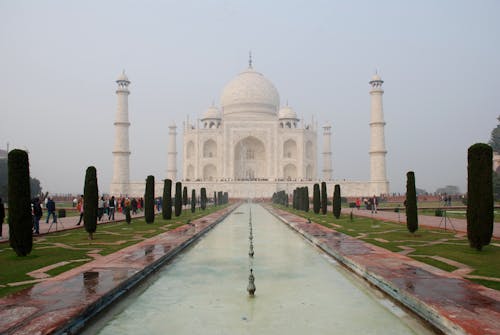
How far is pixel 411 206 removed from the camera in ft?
30.1

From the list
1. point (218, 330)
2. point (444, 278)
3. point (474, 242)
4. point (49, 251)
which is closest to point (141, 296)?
point (218, 330)

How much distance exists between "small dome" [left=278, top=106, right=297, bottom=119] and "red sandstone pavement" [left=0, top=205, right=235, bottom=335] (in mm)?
41815

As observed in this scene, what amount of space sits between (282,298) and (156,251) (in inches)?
119

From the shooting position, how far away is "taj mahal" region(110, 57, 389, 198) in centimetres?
3662

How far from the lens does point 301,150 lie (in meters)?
43.8

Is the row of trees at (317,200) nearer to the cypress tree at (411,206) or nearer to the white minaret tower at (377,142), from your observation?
the cypress tree at (411,206)

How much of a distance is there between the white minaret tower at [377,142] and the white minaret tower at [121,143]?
20630 mm

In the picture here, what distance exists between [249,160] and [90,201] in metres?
37.3

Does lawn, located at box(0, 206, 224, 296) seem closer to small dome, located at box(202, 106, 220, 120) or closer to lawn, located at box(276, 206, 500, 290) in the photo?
lawn, located at box(276, 206, 500, 290)

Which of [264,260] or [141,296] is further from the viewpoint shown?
[264,260]

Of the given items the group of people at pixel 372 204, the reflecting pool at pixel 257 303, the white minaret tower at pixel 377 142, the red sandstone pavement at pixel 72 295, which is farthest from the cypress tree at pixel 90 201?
the white minaret tower at pixel 377 142

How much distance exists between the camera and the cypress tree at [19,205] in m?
6.34

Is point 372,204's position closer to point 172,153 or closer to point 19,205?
point 19,205

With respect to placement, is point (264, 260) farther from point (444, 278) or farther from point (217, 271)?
point (444, 278)
